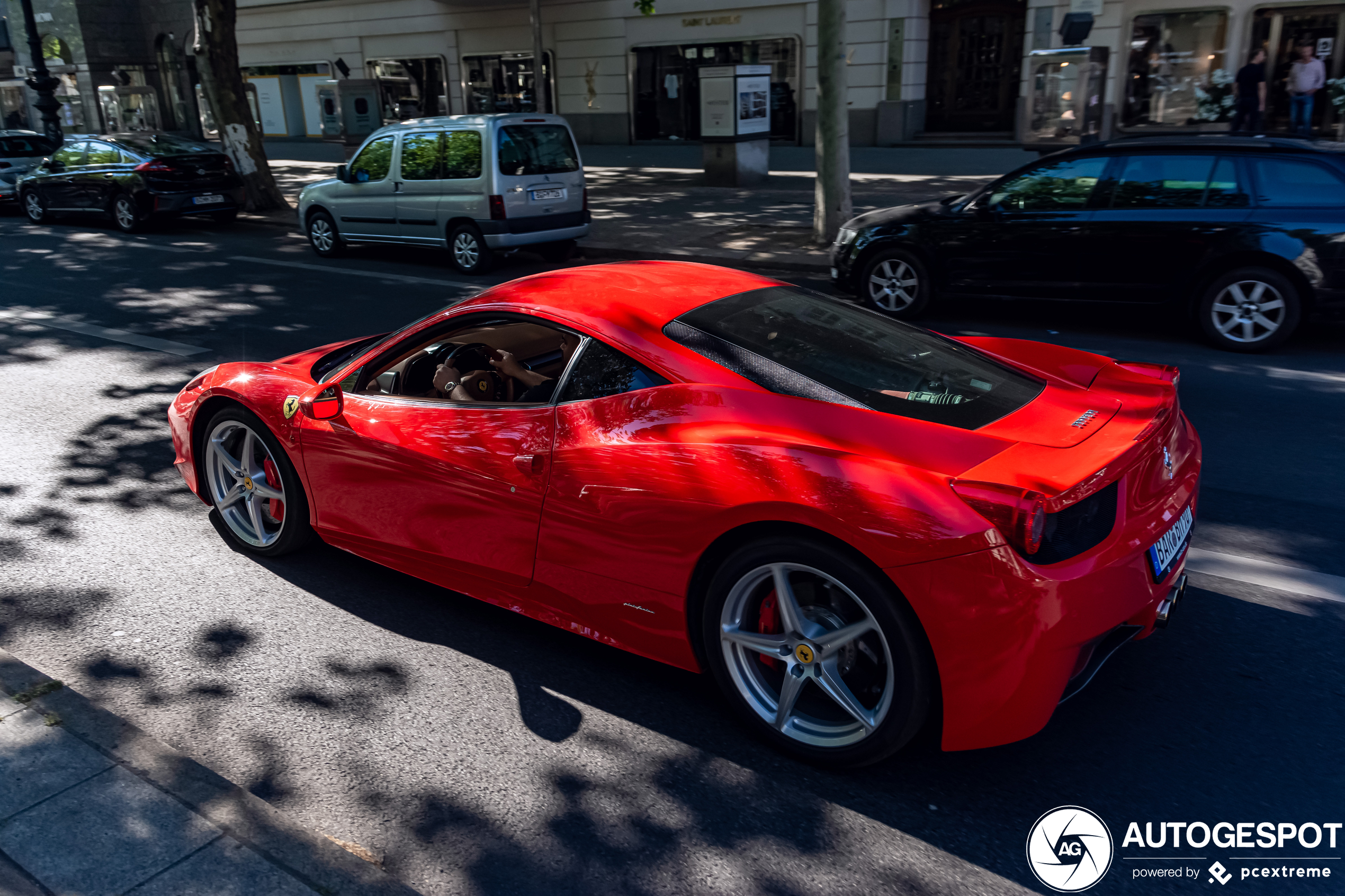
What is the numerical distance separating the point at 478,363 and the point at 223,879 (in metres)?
2.21

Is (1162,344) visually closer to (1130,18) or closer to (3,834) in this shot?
(3,834)

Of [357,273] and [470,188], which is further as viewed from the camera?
[357,273]

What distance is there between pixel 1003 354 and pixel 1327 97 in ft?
65.9

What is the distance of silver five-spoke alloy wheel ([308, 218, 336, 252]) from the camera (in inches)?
548

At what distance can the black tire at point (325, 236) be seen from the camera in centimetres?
1388

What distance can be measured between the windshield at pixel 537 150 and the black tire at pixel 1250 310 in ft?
25.3

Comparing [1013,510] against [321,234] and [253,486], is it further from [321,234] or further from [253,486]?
[321,234]

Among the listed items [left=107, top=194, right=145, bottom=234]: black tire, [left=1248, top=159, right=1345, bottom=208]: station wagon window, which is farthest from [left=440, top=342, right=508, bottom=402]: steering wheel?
[left=107, top=194, right=145, bottom=234]: black tire

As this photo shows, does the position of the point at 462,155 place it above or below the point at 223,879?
above

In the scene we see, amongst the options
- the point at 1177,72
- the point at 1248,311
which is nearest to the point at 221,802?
the point at 1248,311

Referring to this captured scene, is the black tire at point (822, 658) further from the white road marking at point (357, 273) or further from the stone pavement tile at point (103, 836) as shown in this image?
the white road marking at point (357, 273)

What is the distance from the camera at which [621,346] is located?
3.36 metres

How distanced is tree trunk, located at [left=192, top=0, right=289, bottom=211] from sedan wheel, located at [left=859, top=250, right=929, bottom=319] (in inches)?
501

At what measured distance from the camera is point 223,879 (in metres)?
2.53
